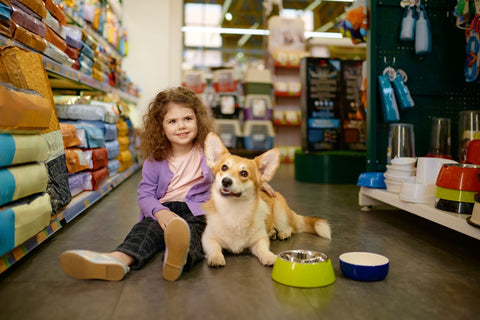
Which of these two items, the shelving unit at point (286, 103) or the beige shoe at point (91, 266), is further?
the shelving unit at point (286, 103)

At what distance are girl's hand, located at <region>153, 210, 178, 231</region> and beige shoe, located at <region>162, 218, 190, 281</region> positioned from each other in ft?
1.10

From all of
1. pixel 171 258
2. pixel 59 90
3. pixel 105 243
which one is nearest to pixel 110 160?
pixel 59 90

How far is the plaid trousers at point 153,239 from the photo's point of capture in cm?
178

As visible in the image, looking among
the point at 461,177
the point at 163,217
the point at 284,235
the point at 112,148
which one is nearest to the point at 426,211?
the point at 461,177

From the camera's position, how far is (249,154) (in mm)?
7977

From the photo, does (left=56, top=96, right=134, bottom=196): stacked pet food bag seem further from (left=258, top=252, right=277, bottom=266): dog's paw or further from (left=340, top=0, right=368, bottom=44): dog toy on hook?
(left=340, top=0, right=368, bottom=44): dog toy on hook

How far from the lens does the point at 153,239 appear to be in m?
1.95

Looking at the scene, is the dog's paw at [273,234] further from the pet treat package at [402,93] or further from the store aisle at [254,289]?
the pet treat package at [402,93]

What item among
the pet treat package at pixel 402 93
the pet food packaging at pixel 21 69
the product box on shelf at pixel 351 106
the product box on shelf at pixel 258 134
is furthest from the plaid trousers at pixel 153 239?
the product box on shelf at pixel 258 134

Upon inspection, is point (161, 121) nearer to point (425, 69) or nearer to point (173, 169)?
point (173, 169)

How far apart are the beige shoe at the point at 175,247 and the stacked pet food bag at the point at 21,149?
1.97ft

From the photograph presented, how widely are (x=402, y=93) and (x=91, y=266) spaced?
9.05 feet

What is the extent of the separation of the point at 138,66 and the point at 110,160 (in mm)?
3438

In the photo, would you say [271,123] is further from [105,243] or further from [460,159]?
[105,243]
